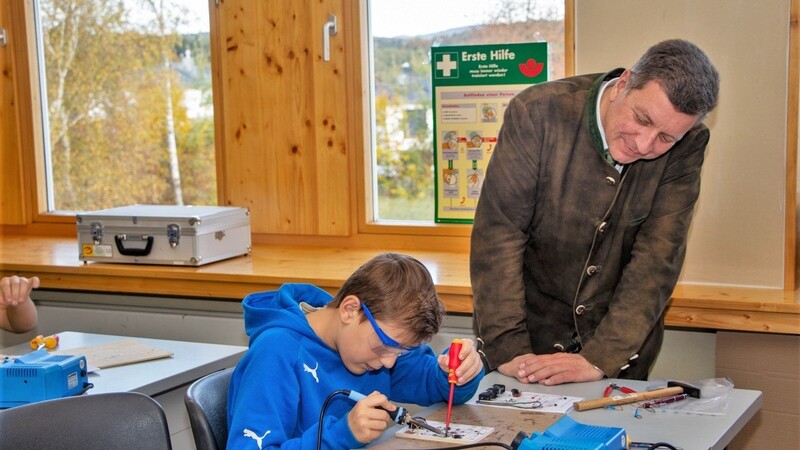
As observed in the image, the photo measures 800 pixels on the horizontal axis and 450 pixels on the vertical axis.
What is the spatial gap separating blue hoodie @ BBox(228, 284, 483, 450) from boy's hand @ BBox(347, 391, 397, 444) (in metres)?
0.02

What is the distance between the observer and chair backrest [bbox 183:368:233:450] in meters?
1.83

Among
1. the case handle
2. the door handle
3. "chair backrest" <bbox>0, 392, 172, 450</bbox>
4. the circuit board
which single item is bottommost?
"chair backrest" <bbox>0, 392, 172, 450</bbox>

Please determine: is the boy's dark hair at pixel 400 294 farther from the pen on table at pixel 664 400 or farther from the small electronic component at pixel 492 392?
the pen on table at pixel 664 400

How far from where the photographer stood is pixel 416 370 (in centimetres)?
205

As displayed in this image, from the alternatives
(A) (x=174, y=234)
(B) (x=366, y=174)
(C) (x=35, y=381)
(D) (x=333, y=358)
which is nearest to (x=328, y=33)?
(B) (x=366, y=174)

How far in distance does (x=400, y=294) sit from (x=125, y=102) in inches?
114

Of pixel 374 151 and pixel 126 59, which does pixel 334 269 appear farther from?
pixel 126 59

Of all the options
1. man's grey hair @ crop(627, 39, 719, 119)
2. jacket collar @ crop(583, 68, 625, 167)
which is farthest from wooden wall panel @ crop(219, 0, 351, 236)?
man's grey hair @ crop(627, 39, 719, 119)

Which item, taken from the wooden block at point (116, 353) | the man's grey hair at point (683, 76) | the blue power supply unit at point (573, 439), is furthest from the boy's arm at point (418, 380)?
the wooden block at point (116, 353)

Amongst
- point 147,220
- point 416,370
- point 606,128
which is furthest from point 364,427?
point 147,220

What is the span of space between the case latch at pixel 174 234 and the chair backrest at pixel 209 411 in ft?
5.50

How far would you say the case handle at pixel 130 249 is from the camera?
3.62 m

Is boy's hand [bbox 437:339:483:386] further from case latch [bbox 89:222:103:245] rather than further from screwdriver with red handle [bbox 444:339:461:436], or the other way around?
case latch [bbox 89:222:103:245]

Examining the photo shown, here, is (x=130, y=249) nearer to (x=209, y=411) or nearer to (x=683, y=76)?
(x=209, y=411)
